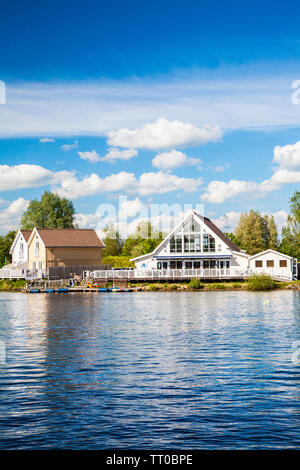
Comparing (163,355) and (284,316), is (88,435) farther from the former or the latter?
(284,316)

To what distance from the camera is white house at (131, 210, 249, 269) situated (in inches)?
3073

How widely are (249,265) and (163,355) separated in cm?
5501

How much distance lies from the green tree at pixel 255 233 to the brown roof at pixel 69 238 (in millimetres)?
33266

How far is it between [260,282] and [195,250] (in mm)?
14986

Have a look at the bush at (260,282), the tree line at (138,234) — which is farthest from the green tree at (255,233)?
the bush at (260,282)

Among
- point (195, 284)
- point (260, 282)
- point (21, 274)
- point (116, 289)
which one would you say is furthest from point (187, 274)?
point (21, 274)

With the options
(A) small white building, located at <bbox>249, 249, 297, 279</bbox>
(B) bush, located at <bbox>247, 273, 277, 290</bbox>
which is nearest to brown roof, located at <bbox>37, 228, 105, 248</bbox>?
(A) small white building, located at <bbox>249, 249, 297, 279</bbox>

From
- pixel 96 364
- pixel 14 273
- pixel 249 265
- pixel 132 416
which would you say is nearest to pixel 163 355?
pixel 96 364

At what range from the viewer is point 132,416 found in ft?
46.1

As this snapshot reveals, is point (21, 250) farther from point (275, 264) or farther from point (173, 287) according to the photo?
point (275, 264)

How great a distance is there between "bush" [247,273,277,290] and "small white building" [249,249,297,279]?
5.16m

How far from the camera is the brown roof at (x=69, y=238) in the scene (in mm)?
88125

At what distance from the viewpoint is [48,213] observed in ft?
383

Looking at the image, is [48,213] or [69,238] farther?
[48,213]
